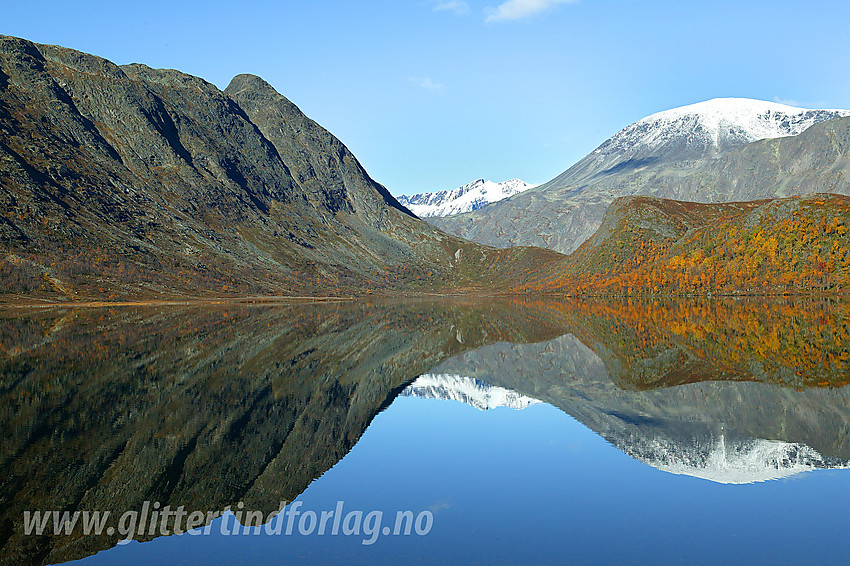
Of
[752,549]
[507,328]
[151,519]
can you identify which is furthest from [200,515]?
[507,328]

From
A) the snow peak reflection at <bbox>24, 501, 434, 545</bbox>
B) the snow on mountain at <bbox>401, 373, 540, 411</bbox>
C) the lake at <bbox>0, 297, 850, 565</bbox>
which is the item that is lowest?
the snow peak reflection at <bbox>24, 501, 434, 545</bbox>

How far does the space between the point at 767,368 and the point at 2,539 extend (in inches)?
1753

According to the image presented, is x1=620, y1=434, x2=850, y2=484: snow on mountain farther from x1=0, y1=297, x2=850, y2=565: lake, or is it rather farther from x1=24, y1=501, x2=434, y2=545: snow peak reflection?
x1=24, y1=501, x2=434, y2=545: snow peak reflection

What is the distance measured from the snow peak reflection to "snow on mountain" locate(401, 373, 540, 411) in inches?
702

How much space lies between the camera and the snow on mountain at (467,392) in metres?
36.1

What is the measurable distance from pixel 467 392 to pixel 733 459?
18.3 m

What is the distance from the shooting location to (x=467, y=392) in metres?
38.9

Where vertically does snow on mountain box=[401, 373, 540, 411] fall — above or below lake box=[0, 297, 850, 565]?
above

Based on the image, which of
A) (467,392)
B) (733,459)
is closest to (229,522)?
(733,459)

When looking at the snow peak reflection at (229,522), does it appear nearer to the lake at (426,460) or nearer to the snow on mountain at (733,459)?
the lake at (426,460)

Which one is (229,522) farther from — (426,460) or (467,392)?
(467,392)

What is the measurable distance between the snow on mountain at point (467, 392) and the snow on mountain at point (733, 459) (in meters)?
10.8

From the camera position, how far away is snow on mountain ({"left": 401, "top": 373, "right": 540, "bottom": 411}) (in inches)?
1420

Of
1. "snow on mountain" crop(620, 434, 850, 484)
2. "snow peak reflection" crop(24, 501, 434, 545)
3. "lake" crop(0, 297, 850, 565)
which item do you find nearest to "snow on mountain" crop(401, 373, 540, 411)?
"lake" crop(0, 297, 850, 565)
